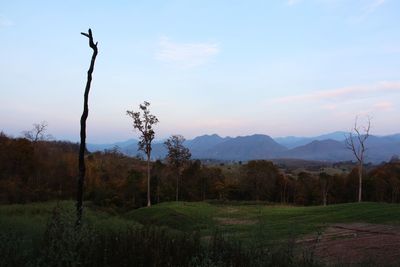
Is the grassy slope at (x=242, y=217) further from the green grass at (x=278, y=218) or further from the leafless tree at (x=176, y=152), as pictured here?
the leafless tree at (x=176, y=152)

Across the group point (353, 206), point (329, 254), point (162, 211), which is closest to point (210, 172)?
point (162, 211)

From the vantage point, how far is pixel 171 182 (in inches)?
2336

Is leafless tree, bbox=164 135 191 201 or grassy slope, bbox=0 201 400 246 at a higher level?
leafless tree, bbox=164 135 191 201

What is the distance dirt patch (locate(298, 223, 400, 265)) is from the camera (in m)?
11.8

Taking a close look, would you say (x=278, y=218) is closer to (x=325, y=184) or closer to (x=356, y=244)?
(x=356, y=244)

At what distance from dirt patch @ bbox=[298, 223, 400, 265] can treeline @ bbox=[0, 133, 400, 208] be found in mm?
32025

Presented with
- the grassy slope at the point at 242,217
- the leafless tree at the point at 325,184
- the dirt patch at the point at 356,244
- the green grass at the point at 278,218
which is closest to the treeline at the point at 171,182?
the leafless tree at the point at 325,184

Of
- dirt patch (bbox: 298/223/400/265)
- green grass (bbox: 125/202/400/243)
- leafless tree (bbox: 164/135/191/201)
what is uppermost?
leafless tree (bbox: 164/135/191/201)

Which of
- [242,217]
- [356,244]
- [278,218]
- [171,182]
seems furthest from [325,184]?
[356,244]

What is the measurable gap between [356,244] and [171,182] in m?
45.4

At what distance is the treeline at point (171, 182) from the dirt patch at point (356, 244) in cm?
3203

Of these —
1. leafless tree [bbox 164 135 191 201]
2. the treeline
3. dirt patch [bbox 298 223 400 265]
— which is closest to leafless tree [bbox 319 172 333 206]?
the treeline

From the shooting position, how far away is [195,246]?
19.3 ft

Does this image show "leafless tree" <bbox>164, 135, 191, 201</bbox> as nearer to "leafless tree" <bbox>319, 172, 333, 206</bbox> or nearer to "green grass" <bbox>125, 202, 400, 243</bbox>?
"green grass" <bbox>125, 202, 400, 243</bbox>
